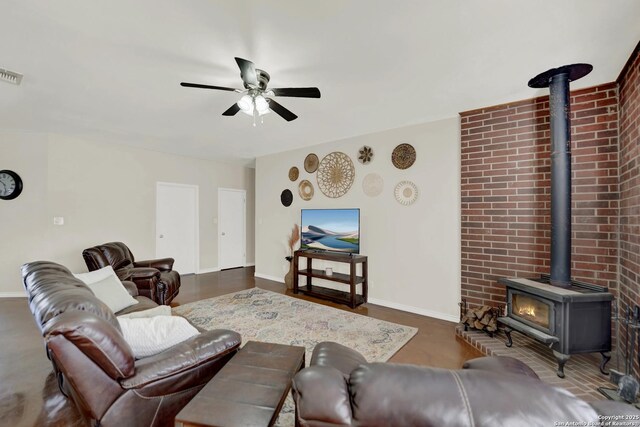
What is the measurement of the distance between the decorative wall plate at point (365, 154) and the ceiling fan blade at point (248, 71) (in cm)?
226

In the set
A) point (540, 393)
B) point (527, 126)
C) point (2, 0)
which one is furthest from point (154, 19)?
point (527, 126)

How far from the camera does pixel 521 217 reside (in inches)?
113

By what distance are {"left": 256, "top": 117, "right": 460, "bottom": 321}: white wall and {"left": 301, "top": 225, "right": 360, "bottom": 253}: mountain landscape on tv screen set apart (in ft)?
0.59

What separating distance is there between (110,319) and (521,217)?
3.59m

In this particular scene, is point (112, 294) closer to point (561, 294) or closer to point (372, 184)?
point (372, 184)

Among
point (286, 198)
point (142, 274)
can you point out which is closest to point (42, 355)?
point (142, 274)

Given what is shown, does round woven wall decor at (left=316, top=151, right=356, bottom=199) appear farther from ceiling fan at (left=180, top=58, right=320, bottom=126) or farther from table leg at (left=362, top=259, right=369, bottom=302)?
ceiling fan at (left=180, top=58, right=320, bottom=126)

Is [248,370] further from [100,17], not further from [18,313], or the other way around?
[18,313]

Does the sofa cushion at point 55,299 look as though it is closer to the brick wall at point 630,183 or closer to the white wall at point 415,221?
the white wall at point 415,221

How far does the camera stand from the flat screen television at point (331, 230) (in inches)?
160

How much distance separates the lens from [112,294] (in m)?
2.39

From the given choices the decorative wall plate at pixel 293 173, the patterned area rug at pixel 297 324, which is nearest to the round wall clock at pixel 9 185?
the patterned area rug at pixel 297 324

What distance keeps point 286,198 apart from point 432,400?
4682 millimetres

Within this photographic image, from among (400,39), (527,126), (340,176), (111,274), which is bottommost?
(111,274)
